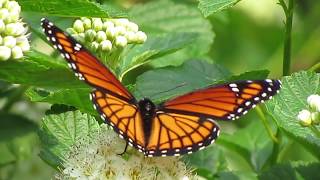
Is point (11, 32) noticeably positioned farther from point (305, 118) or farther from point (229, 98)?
point (305, 118)

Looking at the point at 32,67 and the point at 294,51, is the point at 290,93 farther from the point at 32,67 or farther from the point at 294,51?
the point at 294,51

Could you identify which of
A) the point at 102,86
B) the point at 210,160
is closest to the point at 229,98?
the point at 102,86

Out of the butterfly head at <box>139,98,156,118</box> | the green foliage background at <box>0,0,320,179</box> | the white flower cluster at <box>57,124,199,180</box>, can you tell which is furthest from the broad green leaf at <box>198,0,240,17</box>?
the white flower cluster at <box>57,124,199,180</box>

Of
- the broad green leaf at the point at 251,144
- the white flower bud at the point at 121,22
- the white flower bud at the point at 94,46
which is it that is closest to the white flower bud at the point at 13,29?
the white flower bud at the point at 94,46

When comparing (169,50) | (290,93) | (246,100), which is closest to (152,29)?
(169,50)

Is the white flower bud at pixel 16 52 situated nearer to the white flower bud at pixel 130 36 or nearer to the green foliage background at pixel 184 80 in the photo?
the green foliage background at pixel 184 80

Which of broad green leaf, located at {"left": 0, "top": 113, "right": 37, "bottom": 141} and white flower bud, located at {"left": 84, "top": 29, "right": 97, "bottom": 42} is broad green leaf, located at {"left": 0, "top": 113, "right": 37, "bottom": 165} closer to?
broad green leaf, located at {"left": 0, "top": 113, "right": 37, "bottom": 141}

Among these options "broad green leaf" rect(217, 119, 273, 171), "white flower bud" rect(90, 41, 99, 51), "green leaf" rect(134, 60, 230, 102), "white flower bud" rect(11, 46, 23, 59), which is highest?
"white flower bud" rect(11, 46, 23, 59)
